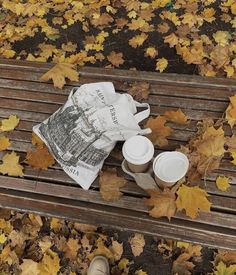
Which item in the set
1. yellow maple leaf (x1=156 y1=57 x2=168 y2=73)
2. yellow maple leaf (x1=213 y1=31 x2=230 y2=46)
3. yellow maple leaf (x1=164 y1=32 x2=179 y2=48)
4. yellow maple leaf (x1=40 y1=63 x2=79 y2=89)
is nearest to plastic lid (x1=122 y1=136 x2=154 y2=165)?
yellow maple leaf (x1=40 y1=63 x2=79 y2=89)

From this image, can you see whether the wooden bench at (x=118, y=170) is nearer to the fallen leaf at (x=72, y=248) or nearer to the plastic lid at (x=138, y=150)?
the plastic lid at (x=138, y=150)

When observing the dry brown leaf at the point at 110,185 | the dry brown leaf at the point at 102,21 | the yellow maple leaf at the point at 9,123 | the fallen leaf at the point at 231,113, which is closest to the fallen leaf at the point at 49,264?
the dry brown leaf at the point at 110,185

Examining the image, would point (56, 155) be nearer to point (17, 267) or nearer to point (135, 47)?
point (17, 267)

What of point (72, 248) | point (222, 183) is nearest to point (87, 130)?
point (222, 183)

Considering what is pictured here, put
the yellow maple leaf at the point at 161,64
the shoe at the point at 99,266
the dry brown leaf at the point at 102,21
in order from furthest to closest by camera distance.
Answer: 1. the dry brown leaf at the point at 102,21
2. the yellow maple leaf at the point at 161,64
3. the shoe at the point at 99,266

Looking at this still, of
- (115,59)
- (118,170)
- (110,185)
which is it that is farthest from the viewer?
(115,59)

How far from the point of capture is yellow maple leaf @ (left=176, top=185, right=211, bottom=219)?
209 cm

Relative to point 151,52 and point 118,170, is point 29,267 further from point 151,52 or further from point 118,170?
point 151,52

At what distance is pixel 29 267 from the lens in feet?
9.00

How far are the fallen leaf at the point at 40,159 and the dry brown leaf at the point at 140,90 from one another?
0.69 metres

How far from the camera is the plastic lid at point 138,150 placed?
6.77ft

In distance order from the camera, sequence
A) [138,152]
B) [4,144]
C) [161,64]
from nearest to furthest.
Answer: [138,152] → [4,144] → [161,64]

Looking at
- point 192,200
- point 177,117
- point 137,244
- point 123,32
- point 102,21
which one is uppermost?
point 102,21

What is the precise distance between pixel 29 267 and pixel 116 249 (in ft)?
2.11
